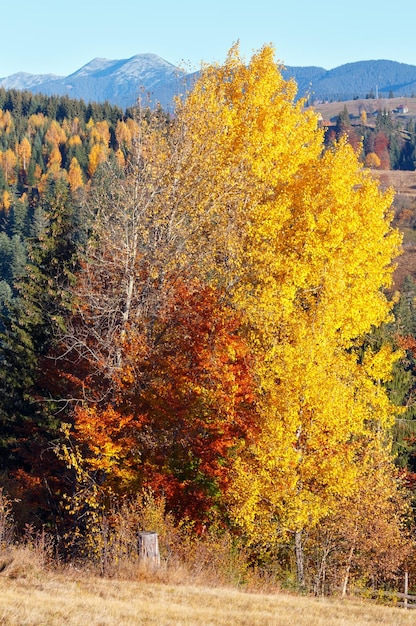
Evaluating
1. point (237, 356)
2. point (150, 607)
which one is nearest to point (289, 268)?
point (237, 356)

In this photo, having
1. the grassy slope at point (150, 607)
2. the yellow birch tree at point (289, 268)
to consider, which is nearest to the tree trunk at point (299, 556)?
the yellow birch tree at point (289, 268)

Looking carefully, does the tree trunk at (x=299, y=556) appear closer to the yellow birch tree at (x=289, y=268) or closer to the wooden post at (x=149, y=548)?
the yellow birch tree at (x=289, y=268)

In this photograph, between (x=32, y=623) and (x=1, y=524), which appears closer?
(x=32, y=623)

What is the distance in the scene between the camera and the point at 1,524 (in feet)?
47.3

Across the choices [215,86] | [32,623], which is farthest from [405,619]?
[215,86]

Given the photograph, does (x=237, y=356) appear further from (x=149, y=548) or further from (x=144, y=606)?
(x=144, y=606)

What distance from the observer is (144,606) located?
1102 cm

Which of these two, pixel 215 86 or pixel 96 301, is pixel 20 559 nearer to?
pixel 96 301

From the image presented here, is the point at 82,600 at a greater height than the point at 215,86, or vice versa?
the point at 215,86

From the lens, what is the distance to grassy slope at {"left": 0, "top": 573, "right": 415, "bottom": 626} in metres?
9.80

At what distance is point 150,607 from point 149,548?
7.84ft

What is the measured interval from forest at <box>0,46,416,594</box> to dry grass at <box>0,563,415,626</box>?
9.01 feet

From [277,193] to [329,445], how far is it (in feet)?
33.3

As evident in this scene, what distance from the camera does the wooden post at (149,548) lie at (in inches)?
525
